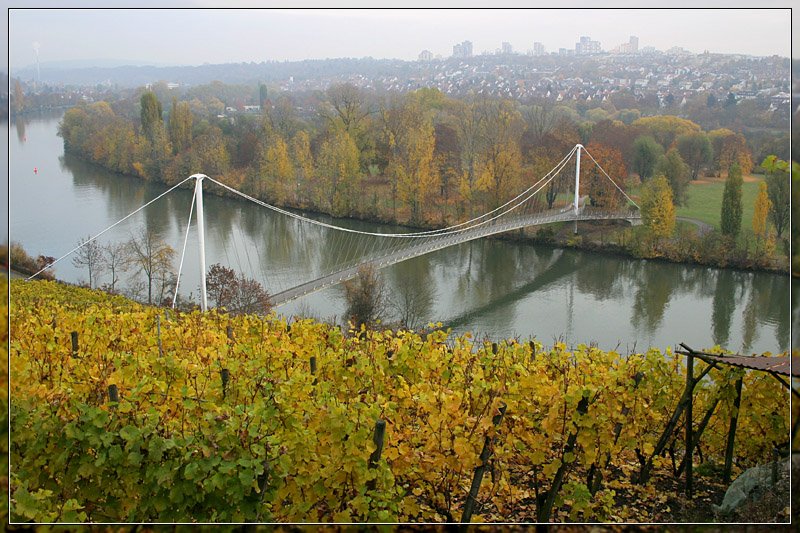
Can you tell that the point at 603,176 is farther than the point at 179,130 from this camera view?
No

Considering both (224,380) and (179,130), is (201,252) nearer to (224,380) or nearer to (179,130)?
(224,380)

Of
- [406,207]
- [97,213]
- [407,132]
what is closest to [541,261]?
[406,207]

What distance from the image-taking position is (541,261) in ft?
30.3

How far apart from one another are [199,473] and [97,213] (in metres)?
10.4

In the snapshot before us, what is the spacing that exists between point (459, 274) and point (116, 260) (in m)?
3.86

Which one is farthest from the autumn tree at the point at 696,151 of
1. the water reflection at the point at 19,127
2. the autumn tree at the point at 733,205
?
the water reflection at the point at 19,127

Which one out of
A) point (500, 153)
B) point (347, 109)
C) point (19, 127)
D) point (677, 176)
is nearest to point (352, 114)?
point (347, 109)

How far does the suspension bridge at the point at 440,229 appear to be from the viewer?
8.07 meters

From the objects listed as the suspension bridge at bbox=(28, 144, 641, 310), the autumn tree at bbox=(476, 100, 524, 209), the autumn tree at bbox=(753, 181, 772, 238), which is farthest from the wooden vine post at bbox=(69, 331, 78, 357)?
the autumn tree at bbox=(476, 100, 524, 209)

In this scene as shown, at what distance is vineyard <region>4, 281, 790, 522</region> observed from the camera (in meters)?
1.47

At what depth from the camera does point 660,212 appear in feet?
21.6

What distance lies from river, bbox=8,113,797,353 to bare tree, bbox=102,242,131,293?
0.33 m

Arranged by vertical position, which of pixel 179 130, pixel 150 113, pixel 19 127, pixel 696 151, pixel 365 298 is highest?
pixel 150 113

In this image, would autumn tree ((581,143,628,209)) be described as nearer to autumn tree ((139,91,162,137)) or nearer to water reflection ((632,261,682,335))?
water reflection ((632,261,682,335))
